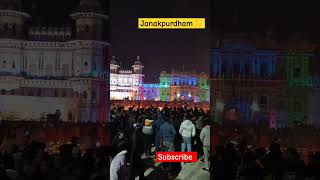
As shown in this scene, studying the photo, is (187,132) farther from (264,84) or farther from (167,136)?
(264,84)

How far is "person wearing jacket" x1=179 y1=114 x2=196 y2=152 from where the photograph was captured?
6108mm

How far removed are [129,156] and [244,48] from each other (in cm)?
218

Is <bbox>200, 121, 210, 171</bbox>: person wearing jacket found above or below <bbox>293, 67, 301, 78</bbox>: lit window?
below

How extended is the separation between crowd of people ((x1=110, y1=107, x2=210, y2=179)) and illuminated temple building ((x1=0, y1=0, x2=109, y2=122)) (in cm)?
45

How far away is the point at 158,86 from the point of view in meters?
6.39


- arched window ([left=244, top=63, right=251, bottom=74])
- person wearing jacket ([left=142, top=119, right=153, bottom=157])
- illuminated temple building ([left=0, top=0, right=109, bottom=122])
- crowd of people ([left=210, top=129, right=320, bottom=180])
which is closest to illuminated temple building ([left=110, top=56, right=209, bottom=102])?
illuminated temple building ([left=0, top=0, right=109, bottom=122])

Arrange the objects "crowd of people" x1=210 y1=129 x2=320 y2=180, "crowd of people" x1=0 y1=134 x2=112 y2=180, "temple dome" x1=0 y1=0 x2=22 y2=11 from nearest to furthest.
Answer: "crowd of people" x1=0 y1=134 x2=112 y2=180 → "crowd of people" x1=210 y1=129 x2=320 y2=180 → "temple dome" x1=0 y1=0 x2=22 y2=11

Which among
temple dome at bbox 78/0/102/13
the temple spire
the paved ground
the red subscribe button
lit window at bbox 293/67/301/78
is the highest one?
temple dome at bbox 78/0/102/13

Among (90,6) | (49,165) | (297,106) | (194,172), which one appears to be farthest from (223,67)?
(49,165)

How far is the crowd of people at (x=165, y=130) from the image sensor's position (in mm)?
6059

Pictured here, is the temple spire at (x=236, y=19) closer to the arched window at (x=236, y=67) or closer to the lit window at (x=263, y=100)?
the arched window at (x=236, y=67)

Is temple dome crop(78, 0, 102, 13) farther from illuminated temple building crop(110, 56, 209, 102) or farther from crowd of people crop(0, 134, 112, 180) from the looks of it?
crowd of people crop(0, 134, 112, 180)

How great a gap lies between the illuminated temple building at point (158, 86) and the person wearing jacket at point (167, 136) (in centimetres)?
43

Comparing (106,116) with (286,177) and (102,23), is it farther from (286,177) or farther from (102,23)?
(286,177)
